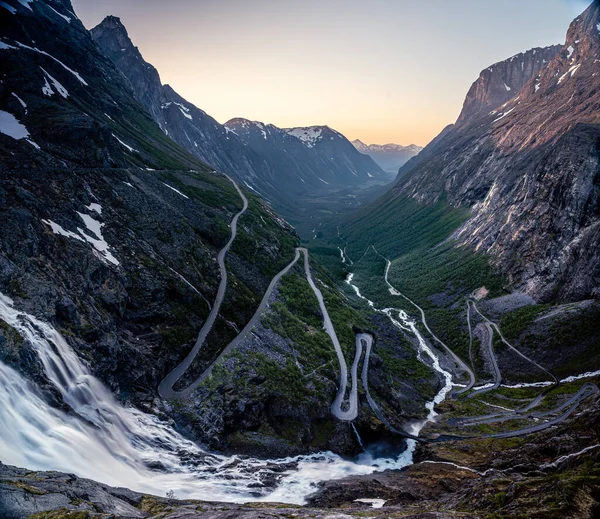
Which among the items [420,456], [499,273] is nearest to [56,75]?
[420,456]

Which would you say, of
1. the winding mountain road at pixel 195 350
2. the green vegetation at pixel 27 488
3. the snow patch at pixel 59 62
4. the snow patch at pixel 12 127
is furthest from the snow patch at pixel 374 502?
the snow patch at pixel 59 62

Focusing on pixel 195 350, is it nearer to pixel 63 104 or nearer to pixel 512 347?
pixel 512 347

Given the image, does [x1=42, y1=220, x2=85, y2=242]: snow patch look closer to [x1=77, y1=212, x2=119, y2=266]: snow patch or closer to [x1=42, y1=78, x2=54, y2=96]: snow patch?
[x1=77, y1=212, x2=119, y2=266]: snow patch

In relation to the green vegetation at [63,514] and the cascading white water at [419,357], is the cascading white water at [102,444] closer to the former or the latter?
the green vegetation at [63,514]

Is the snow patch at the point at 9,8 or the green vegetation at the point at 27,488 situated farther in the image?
the snow patch at the point at 9,8

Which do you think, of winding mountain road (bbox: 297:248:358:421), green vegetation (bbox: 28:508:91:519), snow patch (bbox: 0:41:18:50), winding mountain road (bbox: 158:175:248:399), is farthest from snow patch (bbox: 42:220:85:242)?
snow patch (bbox: 0:41:18:50)

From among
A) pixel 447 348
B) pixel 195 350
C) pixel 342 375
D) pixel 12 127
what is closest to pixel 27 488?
pixel 195 350
